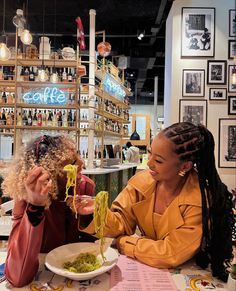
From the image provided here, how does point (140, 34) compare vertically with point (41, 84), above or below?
above

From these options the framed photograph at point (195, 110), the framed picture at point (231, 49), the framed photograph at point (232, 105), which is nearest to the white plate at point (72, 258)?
the framed photograph at point (195, 110)

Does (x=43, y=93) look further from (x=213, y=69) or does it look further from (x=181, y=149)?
(x=181, y=149)

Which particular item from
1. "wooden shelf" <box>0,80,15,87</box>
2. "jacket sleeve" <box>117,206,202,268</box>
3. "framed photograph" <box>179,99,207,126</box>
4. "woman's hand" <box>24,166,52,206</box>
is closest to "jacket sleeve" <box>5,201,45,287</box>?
"woman's hand" <box>24,166,52,206</box>

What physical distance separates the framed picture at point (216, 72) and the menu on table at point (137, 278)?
3515mm

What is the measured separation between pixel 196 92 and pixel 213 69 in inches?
16.1

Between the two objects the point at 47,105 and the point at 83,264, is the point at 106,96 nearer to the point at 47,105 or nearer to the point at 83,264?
the point at 47,105

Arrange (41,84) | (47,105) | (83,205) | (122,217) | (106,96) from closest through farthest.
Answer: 1. (83,205)
2. (122,217)
3. (47,105)
4. (41,84)
5. (106,96)

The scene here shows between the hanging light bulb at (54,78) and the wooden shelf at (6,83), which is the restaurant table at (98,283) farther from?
the wooden shelf at (6,83)

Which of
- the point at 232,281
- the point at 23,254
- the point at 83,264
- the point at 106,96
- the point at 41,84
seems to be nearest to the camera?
the point at 232,281

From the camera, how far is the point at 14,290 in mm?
1064

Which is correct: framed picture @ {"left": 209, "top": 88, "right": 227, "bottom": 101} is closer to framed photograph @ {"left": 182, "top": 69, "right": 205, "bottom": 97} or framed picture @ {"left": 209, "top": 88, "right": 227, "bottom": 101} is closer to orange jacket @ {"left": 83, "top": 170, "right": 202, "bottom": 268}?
framed photograph @ {"left": 182, "top": 69, "right": 205, "bottom": 97}

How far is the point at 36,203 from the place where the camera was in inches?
42.7

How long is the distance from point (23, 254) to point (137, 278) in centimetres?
44

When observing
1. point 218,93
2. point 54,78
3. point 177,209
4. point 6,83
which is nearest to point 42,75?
point 54,78
